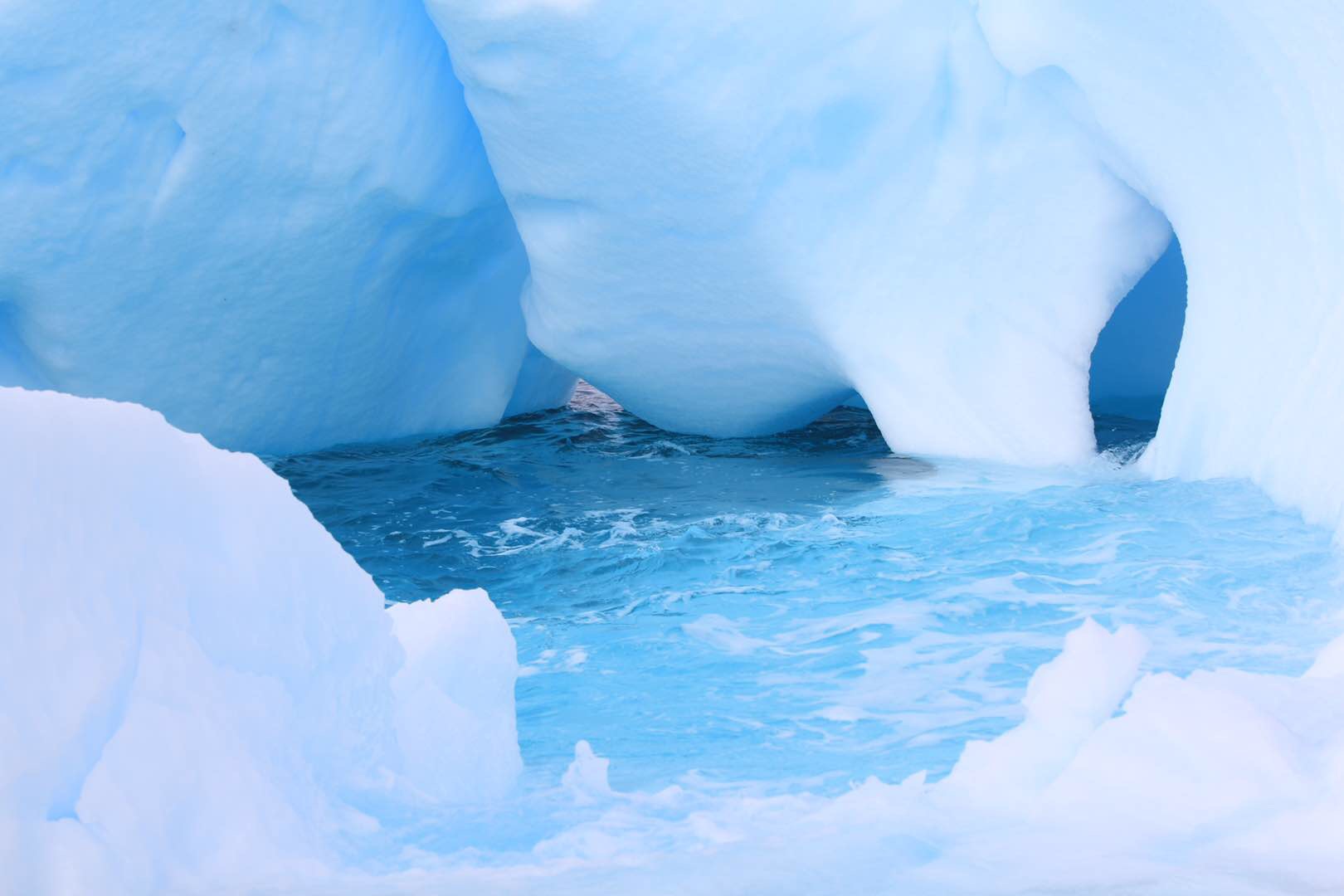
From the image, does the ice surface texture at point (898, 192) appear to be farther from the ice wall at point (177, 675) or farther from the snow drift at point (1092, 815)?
the ice wall at point (177, 675)

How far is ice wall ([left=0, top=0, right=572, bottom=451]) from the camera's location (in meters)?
5.65

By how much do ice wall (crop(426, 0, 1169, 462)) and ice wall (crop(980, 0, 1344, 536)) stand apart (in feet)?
1.27

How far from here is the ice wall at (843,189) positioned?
5.57m

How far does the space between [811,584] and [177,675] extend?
9.60 ft

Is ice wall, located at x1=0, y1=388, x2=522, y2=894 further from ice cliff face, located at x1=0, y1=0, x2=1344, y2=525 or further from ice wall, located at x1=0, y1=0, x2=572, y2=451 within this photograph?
ice wall, located at x1=0, y1=0, x2=572, y2=451

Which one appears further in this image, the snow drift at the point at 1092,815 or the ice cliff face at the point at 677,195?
the ice cliff face at the point at 677,195

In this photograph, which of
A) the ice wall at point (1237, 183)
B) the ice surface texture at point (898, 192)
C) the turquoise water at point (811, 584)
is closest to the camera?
the turquoise water at point (811, 584)

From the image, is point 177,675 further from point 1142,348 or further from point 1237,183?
point 1142,348

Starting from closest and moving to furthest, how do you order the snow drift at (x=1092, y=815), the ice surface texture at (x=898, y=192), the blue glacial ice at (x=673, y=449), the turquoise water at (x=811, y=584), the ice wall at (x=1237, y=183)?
the snow drift at (x=1092, y=815) → the blue glacial ice at (x=673, y=449) → the turquoise water at (x=811, y=584) → the ice wall at (x=1237, y=183) → the ice surface texture at (x=898, y=192)

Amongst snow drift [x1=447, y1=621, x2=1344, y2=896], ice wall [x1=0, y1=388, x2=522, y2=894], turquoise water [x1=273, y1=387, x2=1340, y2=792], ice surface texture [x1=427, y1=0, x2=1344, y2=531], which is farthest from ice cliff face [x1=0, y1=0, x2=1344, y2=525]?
ice wall [x1=0, y1=388, x2=522, y2=894]

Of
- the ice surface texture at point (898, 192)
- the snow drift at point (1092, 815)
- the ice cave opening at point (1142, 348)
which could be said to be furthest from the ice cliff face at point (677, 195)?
the snow drift at point (1092, 815)

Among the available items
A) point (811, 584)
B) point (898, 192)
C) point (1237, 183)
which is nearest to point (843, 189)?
point (898, 192)

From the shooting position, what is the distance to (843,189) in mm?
5977

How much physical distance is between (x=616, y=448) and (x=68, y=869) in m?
6.08
